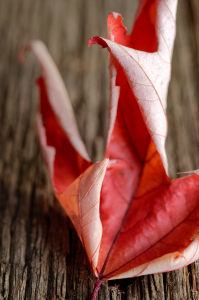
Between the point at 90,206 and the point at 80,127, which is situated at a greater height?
the point at 80,127

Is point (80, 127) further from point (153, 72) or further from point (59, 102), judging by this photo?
point (153, 72)

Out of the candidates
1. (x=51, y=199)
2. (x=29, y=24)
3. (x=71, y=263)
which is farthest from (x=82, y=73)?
(x=71, y=263)

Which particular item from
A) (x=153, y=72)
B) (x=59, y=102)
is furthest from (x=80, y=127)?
(x=153, y=72)

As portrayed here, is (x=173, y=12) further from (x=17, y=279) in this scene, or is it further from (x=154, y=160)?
(x=17, y=279)

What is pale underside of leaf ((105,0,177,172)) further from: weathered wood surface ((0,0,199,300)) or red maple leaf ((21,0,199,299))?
weathered wood surface ((0,0,199,300))

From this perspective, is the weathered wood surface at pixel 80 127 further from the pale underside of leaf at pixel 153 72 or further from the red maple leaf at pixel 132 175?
the pale underside of leaf at pixel 153 72

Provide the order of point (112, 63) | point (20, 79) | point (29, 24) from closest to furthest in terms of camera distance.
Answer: point (112, 63) < point (20, 79) < point (29, 24)

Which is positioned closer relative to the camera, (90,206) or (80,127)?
(90,206)
